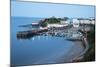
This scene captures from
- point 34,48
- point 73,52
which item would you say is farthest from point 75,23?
point 34,48

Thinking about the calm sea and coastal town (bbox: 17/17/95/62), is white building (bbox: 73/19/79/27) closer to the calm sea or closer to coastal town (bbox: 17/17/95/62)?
coastal town (bbox: 17/17/95/62)

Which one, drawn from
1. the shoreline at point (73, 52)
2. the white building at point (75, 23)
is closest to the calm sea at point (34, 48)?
the shoreline at point (73, 52)

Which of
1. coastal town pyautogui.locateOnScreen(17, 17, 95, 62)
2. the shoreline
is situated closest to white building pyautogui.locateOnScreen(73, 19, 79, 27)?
coastal town pyautogui.locateOnScreen(17, 17, 95, 62)

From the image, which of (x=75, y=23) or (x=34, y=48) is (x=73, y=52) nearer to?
(x=75, y=23)

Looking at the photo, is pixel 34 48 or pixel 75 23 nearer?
pixel 34 48

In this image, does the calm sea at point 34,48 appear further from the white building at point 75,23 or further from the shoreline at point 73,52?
the white building at point 75,23

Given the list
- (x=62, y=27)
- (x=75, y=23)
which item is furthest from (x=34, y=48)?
(x=75, y=23)

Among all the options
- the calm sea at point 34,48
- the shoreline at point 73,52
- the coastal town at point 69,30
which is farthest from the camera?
the shoreline at point 73,52

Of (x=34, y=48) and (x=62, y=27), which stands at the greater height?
(x=62, y=27)
